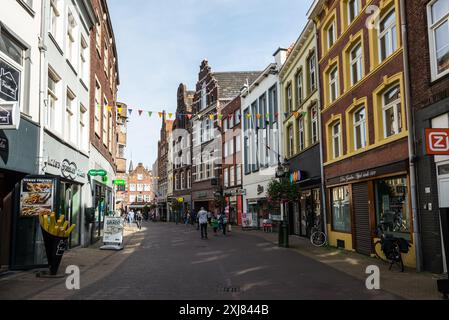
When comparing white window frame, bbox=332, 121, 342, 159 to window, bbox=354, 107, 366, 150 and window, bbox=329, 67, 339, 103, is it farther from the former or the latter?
window, bbox=354, 107, 366, 150

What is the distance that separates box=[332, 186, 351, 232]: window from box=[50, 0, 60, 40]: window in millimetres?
12082

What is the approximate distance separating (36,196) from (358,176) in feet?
34.4

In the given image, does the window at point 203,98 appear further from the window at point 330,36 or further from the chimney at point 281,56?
the window at point 330,36

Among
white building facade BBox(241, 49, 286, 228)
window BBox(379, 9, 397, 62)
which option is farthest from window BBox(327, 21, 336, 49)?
white building facade BBox(241, 49, 286, 228)

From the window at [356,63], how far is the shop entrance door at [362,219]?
4.04 meters

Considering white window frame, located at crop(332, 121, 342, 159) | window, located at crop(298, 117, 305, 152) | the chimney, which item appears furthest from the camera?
the chimney

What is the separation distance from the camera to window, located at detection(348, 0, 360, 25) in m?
16.9

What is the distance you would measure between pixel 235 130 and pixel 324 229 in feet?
72.1

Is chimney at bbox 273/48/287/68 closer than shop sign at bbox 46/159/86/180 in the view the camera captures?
No

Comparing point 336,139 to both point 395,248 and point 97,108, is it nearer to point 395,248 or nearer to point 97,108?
point 395,248

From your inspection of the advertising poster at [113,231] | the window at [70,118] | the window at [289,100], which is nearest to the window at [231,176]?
the window at [289,100]

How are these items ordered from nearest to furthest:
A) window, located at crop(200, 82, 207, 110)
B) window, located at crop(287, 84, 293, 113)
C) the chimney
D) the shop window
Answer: the shop window → window, located at crop(287, 84, 293, 113) → the chimney → window, located at crop(200, 82, 207, 110)

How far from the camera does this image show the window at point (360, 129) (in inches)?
637
